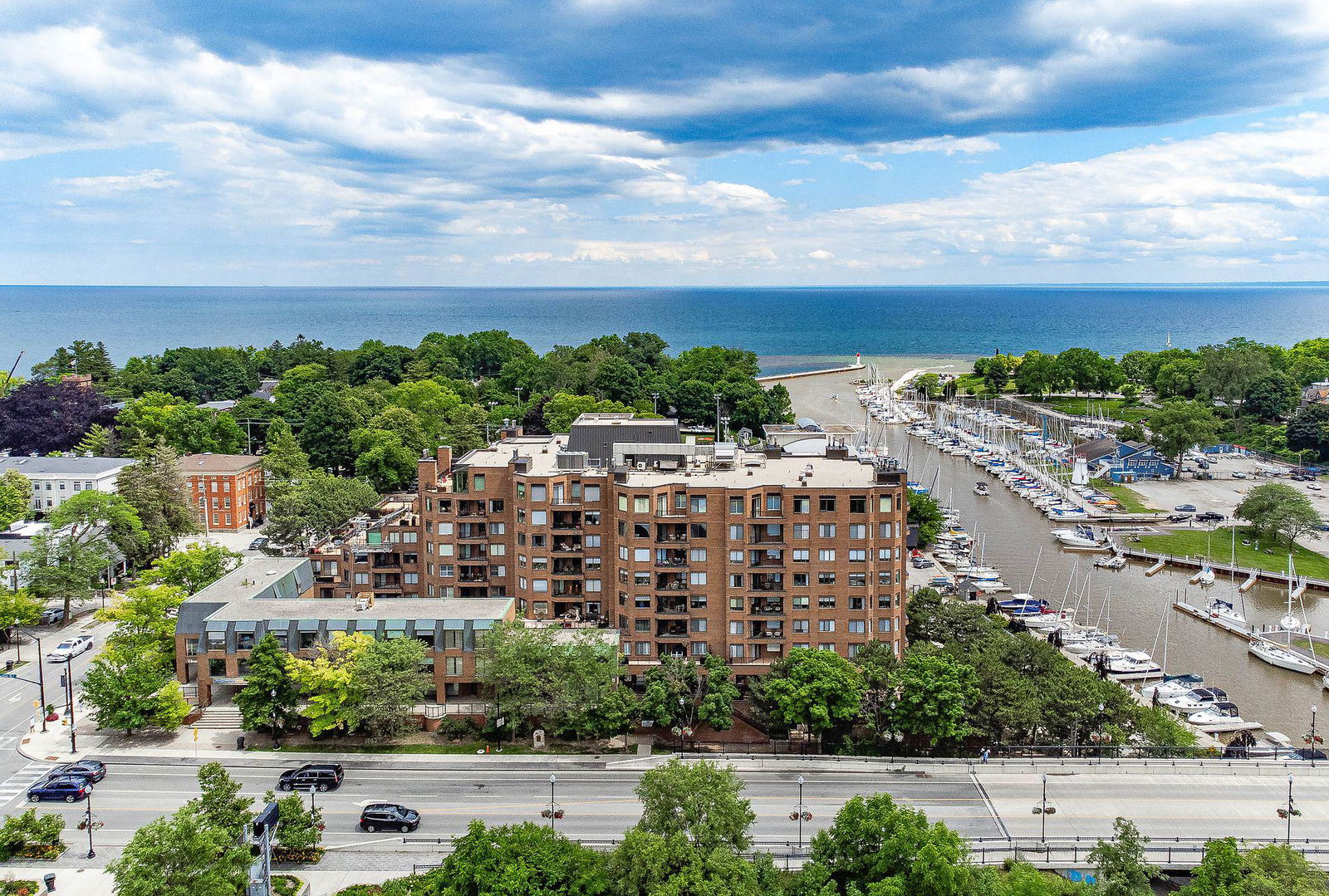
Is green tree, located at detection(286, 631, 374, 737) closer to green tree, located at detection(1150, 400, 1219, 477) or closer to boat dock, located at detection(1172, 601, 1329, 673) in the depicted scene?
boat dock, located at detection(1172, 601, 1329, 673)

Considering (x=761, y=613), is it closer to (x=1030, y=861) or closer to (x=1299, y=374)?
(x=1030, y=861)

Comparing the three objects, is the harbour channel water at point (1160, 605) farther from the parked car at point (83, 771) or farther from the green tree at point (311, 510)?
the parked car at point (83, 771)

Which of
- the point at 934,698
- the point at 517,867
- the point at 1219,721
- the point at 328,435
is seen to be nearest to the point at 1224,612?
the point at 1219,721

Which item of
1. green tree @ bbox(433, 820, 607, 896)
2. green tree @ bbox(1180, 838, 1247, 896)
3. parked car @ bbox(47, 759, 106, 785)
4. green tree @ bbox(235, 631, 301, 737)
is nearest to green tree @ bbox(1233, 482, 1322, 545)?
green tree @ bbox(1180, 838, 1247, 896)

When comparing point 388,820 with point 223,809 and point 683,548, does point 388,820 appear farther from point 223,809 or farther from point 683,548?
point 683,548

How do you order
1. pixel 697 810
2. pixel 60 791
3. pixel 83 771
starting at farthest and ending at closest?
1. pixel 83 771
2. pixel 60 791
3. pixel 697 810

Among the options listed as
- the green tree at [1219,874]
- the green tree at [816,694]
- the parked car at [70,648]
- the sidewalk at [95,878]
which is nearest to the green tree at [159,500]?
the parked car at [70,648]
